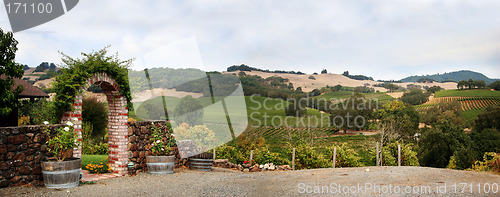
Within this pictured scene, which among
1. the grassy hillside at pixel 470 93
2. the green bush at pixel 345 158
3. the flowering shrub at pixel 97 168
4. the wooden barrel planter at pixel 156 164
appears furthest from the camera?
the grassy hillside at pixel 470 93

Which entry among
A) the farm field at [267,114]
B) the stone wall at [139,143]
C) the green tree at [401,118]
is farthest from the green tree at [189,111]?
the stone wall at [139,143]

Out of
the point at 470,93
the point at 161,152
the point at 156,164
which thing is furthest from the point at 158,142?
the point at 470,93

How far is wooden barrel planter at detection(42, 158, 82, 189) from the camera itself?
625 centimetres

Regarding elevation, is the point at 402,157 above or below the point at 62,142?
below

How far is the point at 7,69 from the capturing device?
7.09 meters

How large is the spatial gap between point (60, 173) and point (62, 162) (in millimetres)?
225

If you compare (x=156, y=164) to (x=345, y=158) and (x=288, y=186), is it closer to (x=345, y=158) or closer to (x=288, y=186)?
Result: (x=288, y=186)

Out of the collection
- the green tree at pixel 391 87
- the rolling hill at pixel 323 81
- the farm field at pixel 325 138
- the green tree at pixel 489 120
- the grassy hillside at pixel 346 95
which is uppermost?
the rolling hill at pixel 323 81

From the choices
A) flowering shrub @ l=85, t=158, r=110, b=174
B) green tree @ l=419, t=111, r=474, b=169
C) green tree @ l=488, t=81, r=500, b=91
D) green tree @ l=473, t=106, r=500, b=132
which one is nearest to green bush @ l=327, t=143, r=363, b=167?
flowering shrub @ l=85, t=158, r=110, b=174

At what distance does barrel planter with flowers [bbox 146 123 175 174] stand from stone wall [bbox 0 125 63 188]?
2883mm

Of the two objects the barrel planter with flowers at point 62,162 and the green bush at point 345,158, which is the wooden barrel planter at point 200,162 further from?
the green bush at point 345,158

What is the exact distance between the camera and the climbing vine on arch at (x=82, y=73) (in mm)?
7039

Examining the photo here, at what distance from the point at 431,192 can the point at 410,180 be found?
164 centimetres

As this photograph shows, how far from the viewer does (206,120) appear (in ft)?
128
